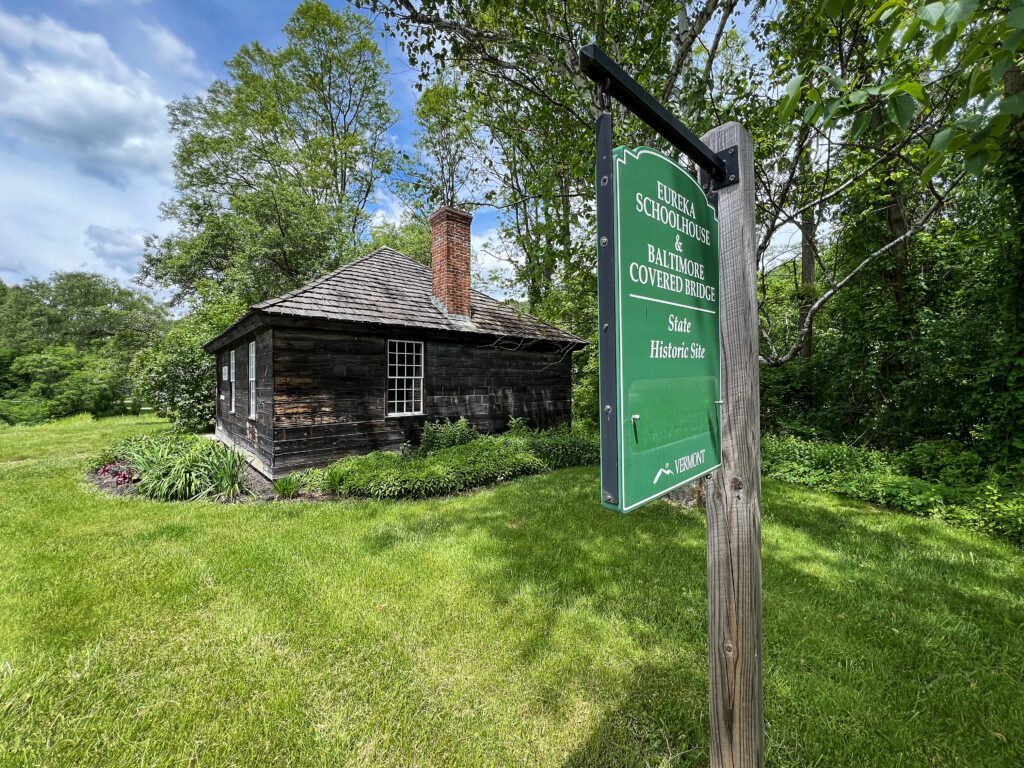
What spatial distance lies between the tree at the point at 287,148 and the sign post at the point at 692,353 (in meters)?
21.5

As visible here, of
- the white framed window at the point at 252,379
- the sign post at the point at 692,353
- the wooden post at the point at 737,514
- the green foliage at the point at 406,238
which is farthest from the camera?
the green foliage at the point at 406,238

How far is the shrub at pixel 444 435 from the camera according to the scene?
33.1 ft

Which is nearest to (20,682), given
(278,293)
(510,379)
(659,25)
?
(659,25)

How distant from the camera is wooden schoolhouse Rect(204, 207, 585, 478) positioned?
8.69 m

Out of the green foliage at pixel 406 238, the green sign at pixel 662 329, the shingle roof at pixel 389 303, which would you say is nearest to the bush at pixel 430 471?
the shingle roof at pixel 389 303

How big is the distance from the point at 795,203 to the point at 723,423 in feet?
21.0

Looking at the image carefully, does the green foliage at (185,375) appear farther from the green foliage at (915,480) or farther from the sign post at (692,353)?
the green foliage at (915,480)

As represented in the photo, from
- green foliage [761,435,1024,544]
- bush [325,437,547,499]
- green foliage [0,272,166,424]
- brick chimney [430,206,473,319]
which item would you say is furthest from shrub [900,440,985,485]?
green foliage [0,272,166,424]

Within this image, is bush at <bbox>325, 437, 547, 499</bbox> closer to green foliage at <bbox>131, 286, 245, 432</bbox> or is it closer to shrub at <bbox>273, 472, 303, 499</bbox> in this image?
shrub at <bbox>273, 472, 303, 499</bbox>

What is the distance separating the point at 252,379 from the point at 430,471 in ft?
19.5

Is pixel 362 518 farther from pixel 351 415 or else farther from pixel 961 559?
pixel 961 559

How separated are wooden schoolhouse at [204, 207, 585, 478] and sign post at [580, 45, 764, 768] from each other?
8.45 metres

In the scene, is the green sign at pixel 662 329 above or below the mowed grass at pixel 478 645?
above

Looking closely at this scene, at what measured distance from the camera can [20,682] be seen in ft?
8.76
